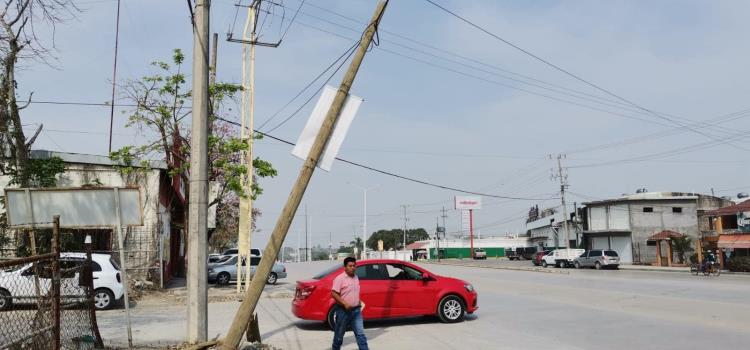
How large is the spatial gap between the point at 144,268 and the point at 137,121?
5884 millimetres

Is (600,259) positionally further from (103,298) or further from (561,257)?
(103,298)

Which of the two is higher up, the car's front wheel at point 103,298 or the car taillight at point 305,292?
the car taillight at point 305,292

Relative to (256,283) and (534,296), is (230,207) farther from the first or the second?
(256,283)

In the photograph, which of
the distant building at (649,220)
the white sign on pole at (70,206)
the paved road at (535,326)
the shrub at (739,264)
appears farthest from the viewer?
the distant building at (649,220)

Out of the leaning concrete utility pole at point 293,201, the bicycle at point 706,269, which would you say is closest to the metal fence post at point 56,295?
the leaning concrete utility pole at point 293,201

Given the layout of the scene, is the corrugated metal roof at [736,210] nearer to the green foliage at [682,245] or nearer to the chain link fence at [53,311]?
the green foliage at [682,245]

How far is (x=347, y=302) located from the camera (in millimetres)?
8930

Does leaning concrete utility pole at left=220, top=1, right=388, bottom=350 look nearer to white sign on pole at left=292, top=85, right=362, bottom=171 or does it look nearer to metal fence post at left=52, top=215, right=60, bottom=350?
white sign on pole at left=292, top=85, right=362, bottom=171

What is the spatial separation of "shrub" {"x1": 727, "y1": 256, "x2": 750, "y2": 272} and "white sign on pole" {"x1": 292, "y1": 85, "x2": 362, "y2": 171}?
136 feet

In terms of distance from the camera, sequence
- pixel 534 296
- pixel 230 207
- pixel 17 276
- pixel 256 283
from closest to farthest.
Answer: pixel 256 283
pixel 17 276
pixel 534 296
pixel 230 207

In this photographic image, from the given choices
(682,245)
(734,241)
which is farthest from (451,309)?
(682,245)

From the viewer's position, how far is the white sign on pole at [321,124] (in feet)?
27.0

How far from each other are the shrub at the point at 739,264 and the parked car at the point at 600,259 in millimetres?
8322

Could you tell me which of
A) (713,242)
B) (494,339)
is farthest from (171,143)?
(713,242)
